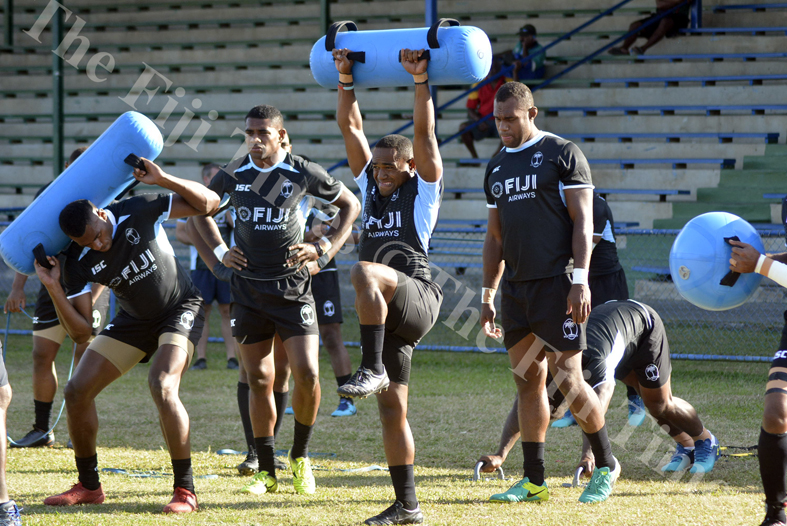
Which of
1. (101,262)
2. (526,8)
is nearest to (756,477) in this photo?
(101,262)

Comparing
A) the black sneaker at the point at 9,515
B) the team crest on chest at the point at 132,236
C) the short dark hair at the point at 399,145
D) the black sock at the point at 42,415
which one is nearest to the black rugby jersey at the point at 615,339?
the short dark hair at the point at 399,145

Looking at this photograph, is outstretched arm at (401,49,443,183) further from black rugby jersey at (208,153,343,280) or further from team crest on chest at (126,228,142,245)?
team crest on chest at (126,228,142,245)

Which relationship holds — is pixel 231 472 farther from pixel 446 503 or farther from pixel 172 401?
pixel 446 503

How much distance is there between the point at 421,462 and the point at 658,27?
32.9 feet

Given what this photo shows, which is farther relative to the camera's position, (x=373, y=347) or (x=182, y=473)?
(x=182, y=473)

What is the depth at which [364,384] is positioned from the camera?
3.93 m

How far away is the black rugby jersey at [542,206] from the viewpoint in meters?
4.54

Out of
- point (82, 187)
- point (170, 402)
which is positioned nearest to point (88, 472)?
point (170, 402)

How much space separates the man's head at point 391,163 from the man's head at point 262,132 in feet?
2.62

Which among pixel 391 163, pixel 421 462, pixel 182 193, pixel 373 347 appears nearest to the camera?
pixel 373 347

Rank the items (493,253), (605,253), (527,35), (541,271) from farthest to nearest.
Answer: (527,35) < (605,253) < (493,253) < (541,271)

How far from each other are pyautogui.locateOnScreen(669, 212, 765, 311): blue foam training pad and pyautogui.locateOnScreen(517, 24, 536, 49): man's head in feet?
31.0

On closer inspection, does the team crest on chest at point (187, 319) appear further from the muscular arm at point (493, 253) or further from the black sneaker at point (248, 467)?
the muscular arm at point (493, 253)

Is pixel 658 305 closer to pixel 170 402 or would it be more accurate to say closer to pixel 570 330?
pixel 570 330
